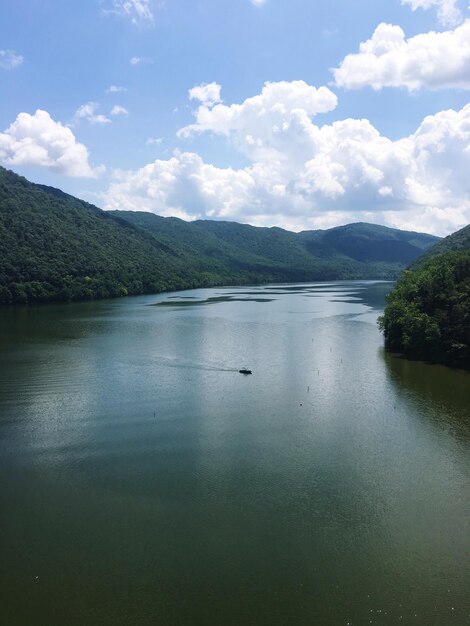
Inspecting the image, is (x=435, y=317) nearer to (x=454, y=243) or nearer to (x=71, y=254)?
(x=454, y=243)

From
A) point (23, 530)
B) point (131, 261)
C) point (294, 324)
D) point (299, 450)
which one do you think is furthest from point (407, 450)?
point (131, 261)

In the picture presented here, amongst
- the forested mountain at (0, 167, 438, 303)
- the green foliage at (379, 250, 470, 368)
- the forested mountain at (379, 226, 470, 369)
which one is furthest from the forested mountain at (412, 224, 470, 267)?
the forested mountain at (0, 167, 438, 303)

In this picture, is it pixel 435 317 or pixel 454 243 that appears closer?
pixel 435 317

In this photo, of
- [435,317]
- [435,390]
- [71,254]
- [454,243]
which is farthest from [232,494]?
[71,254]

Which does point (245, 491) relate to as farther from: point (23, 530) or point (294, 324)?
point (294, 324)

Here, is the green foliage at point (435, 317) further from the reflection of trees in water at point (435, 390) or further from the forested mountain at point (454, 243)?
the forested mountain at point (454, 243)

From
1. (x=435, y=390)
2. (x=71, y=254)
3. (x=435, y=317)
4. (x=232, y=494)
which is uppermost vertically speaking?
(x=71, y=254)

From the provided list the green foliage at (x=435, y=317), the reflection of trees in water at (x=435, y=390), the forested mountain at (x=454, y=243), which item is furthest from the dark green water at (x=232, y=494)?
the forested mountain at (x=454, y=243)
